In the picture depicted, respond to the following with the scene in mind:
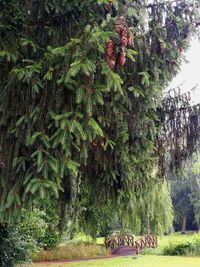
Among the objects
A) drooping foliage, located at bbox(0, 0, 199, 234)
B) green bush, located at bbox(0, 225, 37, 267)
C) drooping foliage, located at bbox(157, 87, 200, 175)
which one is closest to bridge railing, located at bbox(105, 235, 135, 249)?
green bush, located at bbox(0, 225, 37, 267)

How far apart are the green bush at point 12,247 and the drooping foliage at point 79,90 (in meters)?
4.70

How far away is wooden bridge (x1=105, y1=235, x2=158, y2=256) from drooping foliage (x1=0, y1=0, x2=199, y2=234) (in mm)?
17056

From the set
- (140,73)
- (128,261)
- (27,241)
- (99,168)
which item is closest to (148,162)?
(99,168)

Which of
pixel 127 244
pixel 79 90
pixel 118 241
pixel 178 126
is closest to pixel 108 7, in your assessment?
pixel 79 90

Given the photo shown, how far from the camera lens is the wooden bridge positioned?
71.4ft

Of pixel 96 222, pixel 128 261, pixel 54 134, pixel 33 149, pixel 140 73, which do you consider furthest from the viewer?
pixel 128 261

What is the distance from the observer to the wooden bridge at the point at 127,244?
21.8 meters

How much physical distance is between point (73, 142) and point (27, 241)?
722cm

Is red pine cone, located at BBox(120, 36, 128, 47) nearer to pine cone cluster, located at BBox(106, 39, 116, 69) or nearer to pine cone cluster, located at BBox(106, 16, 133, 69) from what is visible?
pine cone cluster, located at BBox(106, 16, 133, 69)

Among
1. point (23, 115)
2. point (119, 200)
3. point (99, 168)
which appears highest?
point (23, 115)

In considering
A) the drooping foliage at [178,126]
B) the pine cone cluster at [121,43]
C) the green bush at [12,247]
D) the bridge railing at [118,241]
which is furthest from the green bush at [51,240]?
the pine cone cluster at [121,43]

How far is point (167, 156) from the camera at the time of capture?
20.3 ft

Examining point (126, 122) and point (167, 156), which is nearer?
point (126, 122)

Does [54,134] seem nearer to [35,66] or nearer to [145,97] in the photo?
[35,66]
